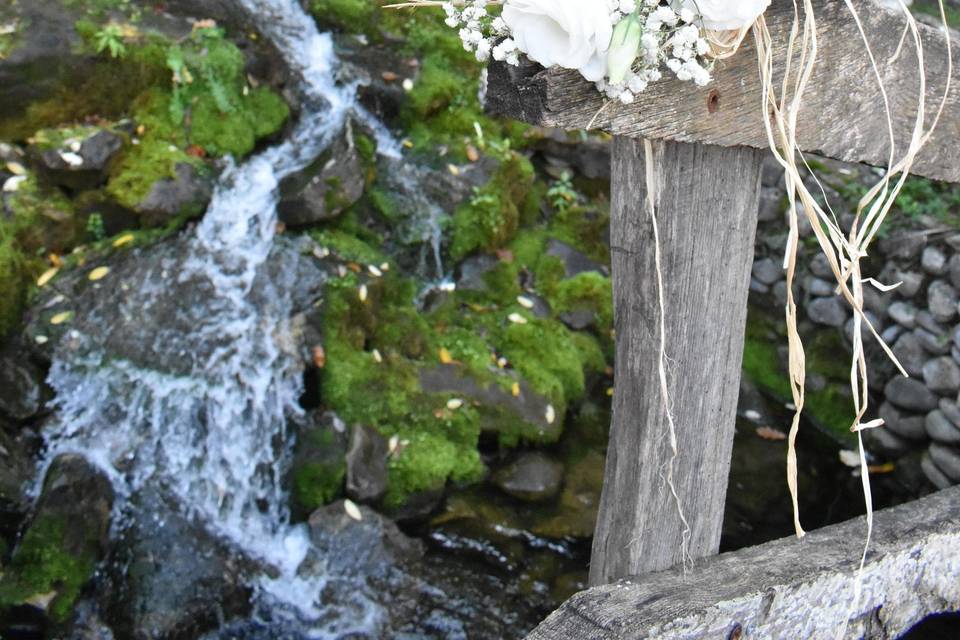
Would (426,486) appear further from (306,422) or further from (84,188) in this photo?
(84,188)

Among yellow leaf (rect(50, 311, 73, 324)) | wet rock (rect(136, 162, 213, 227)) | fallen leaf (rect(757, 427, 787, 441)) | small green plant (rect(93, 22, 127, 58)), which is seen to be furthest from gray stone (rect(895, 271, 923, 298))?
small green plant (rect(93, 22, 127, 58))

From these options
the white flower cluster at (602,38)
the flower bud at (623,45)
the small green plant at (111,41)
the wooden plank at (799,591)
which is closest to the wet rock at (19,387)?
the small green plant at (111,41)

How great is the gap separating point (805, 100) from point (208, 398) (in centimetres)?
395

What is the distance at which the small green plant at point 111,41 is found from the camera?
5582 mm

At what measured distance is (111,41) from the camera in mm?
5582

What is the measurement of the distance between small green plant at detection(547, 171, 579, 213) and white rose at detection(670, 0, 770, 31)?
5144mm

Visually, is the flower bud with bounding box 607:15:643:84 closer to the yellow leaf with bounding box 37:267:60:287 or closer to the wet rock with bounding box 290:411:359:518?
the wet rock with bounding box 290:411:359:518

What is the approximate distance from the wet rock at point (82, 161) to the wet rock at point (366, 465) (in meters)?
2.51

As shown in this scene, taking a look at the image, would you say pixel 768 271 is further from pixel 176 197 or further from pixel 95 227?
pixel 95 227

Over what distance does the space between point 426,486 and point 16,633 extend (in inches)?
85.5

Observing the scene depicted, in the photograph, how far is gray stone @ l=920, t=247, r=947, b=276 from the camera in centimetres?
509

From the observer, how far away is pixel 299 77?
6.45m

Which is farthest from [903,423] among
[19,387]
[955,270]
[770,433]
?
[19,387]

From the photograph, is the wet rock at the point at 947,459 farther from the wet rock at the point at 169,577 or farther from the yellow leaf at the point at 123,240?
the yellow leaf at the point at 123,240
